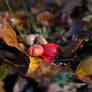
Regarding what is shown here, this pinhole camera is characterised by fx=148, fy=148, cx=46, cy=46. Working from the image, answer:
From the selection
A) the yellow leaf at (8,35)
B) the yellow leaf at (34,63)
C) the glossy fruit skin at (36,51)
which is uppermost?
the yellow leaf at (8,35)

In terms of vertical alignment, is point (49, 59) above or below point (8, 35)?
below

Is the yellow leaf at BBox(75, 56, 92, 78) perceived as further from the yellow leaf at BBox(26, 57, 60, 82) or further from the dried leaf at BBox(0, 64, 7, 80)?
the dried leaf at BBox(0, 64, 7, 80)

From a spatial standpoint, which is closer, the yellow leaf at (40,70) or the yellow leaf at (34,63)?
the yellow leaf at (40,70)

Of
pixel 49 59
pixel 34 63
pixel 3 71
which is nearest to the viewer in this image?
pixel 3 71

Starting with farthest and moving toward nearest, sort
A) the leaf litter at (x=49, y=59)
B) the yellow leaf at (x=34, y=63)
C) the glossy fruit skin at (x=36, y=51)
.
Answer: the glossy fruit skin at (x=36, y=51) < the yellow leaf at (x=34, y=63) < the leaf litter at (x=49, y=59)

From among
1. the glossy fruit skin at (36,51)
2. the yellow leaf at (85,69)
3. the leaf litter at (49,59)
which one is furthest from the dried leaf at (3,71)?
the yellow leaf at (85,69)

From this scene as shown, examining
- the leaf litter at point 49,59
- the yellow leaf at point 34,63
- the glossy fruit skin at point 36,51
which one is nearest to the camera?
the leaf litter at point 49,59

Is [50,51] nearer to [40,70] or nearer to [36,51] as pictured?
[36,51]

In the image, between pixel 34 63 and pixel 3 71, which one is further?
pixel 34 63

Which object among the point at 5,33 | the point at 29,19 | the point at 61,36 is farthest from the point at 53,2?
the point at 5,33

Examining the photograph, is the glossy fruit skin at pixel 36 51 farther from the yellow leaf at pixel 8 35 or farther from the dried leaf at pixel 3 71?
the dried leaf at pixel 3 71

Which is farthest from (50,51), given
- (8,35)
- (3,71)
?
(3,71)

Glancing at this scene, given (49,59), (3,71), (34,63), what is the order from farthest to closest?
(49,59)
(34,63)
(3,71)
